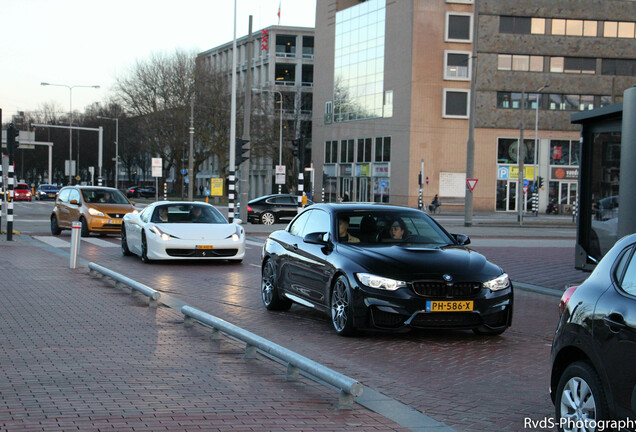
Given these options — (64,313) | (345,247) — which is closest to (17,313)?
(64,313)

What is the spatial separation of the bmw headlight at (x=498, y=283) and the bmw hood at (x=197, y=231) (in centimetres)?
939

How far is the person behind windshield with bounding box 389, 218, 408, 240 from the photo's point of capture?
10047 mm

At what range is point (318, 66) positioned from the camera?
8169cm

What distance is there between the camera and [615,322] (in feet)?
14.9

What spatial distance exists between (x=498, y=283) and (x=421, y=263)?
88 cm

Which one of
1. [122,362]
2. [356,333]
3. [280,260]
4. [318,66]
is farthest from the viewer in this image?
[318,66]

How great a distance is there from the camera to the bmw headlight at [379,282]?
28.4ft

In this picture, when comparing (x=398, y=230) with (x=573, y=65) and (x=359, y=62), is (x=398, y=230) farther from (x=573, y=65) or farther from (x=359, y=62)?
(x=359, y=62)

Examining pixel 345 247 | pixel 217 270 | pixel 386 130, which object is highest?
pixel 386 130

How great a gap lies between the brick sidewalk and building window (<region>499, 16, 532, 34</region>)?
59490 millimetres

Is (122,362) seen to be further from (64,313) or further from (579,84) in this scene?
(579,84)

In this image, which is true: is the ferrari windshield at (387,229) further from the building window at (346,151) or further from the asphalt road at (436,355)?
the building window at (346,151)

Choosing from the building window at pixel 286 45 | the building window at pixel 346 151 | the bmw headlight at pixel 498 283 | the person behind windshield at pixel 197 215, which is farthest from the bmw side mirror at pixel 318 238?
the building window at pixel 286 45

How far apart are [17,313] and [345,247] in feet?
13.8
